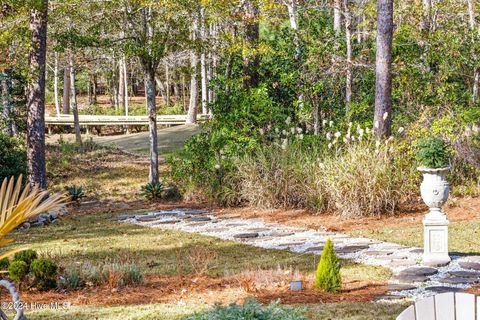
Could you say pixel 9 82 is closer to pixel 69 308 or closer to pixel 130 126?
pixel 130 126

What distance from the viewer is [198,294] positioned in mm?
7352

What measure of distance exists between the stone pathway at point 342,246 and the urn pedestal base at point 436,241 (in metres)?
0.13

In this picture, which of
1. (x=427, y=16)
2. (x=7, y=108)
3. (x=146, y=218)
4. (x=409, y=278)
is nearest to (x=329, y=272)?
(x=409, y=278)

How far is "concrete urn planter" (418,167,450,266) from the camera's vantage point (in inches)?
334

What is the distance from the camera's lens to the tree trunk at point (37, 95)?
13.5m

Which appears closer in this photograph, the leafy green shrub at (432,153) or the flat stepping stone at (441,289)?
the flat stepping stone at (441,289)

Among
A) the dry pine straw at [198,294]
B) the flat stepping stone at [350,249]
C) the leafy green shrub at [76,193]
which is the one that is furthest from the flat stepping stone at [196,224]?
the dry pine straw at [198,294]

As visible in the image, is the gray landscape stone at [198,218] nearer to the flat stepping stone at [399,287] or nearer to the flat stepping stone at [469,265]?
the flat stepping stone at [469,265]

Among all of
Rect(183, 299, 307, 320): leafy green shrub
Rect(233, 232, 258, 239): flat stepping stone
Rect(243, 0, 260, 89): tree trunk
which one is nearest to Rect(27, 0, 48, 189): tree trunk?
Rect(243, 0, 260, 89): tree trunk

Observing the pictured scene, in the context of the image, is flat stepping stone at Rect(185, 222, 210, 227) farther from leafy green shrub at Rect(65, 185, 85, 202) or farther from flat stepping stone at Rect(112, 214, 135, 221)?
leafy green shrub at Rect(65, 185, 85, 202)

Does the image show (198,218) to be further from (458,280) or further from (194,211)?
(458,280)

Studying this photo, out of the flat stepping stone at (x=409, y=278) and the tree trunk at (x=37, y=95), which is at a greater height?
the tree trunk at (x=37, y=95)

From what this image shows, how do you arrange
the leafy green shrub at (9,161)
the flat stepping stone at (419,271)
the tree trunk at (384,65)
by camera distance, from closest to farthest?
the flat stepping stone at (419,271), the tree trunk at (384,65), the leafy green shrub at (9,161)

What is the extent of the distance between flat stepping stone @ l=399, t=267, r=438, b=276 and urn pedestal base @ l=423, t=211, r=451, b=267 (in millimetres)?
272
